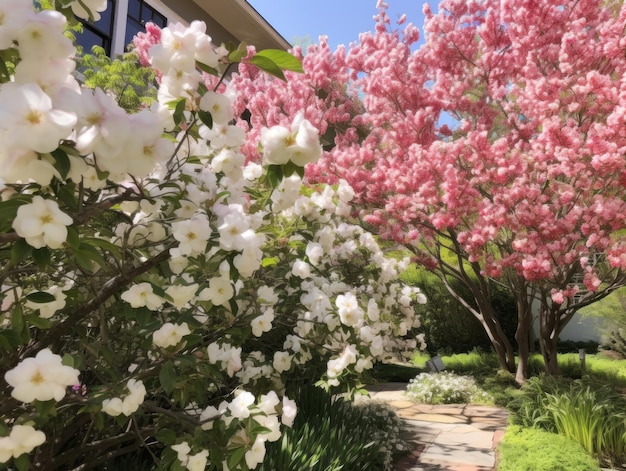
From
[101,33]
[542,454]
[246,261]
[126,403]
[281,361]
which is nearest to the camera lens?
[246,261]

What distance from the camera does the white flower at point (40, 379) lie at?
141 cm

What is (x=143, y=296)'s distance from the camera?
1784 millimetres

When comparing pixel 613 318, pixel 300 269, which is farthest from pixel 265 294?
pixel 613 318

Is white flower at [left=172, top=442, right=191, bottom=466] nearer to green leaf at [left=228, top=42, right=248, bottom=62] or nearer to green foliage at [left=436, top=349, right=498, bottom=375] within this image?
green leaf at [left=228, top=42, right=248, bottom=62]

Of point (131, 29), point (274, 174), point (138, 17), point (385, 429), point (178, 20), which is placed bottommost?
point (385, 429)

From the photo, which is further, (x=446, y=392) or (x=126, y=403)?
(x=446, y=392)

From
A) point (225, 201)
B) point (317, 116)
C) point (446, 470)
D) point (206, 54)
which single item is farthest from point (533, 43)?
point (206, 54)

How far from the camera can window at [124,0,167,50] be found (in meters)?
12.1

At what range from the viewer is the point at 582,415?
4.55 metres

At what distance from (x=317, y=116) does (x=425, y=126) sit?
2.62 m

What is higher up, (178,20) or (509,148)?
(178,20)

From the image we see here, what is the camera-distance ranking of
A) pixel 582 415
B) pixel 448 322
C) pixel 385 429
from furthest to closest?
pixel 448 322, pixel 385 429, pixel 582 415

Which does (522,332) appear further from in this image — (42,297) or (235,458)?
(42,297)

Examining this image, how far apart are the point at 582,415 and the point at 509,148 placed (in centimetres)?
420
